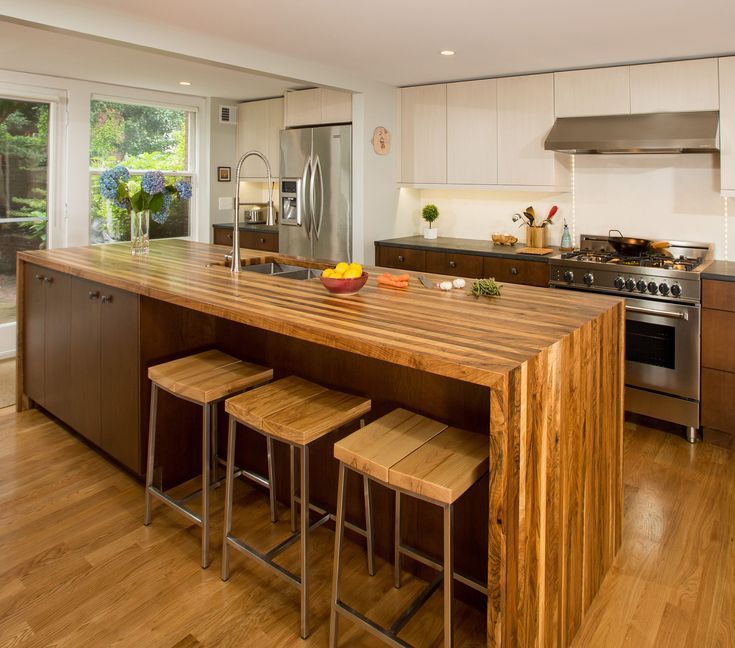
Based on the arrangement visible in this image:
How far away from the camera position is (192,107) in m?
6.01

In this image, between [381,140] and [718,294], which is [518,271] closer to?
[718,294]

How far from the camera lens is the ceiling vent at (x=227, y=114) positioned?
6176 millimetres

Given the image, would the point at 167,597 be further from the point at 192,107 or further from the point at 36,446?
the point at 192,107

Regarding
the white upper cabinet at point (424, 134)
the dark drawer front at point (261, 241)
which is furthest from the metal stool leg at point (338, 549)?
the dark drawer front at point (261, 241)

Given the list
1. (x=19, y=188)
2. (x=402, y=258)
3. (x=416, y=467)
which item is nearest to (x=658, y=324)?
(x=402, y=258)

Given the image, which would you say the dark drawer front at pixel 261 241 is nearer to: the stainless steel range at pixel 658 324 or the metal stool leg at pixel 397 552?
the stainless steel range at pixel 658 324

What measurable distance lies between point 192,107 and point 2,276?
94.8 inches

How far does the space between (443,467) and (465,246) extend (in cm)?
329

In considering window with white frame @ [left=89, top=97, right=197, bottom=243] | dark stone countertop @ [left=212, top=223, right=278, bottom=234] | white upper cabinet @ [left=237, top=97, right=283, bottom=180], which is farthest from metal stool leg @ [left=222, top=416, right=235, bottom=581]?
white upper cabinet @ [left=237, top=97, right=283, bottom=180]

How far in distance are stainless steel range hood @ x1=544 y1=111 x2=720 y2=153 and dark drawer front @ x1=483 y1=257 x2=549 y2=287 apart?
79cm

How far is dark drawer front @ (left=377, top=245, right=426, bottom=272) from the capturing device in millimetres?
4805

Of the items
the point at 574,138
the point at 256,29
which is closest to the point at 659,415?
the point at 574,138

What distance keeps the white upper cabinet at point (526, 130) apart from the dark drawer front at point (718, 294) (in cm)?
142

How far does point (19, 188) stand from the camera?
5.02 meters
